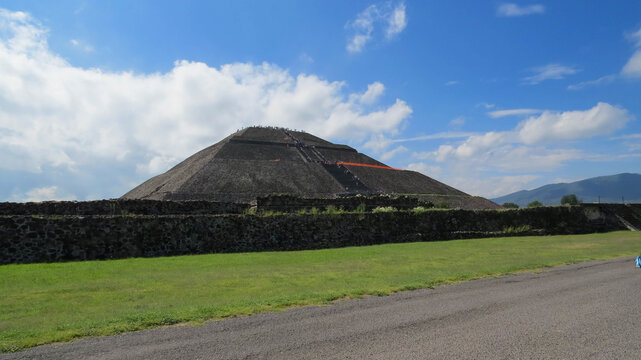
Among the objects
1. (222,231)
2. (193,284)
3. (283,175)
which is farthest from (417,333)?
(283,175)

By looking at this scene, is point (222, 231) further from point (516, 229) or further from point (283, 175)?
point (283, 175)

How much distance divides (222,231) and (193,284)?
Result: 8.63m

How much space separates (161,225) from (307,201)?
11.6 metres

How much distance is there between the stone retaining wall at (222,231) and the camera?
48.9ft

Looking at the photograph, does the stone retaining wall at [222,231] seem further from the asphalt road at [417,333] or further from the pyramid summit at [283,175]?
the pyramid summit at [283,175]

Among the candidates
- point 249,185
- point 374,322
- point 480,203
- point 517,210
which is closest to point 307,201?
point 517,210

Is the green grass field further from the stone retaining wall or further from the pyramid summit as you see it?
the pyramid summit

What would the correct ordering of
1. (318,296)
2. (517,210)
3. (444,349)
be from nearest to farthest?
(444,349)
(318,296)
(517,210)

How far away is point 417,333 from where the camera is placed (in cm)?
598

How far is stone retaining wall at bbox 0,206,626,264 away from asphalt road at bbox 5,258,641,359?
1134 cm

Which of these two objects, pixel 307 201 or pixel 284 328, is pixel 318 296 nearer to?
pixel 284 328

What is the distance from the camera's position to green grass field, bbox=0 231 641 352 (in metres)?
6.75

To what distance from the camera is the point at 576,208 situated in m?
34.0

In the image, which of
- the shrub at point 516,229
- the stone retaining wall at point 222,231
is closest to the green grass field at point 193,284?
the stone retaining wall at point 222,231
